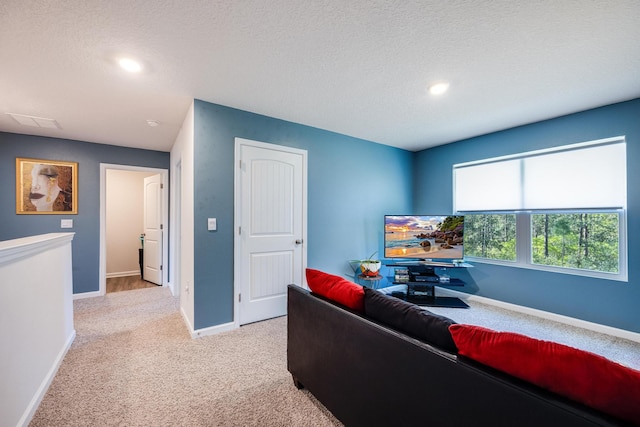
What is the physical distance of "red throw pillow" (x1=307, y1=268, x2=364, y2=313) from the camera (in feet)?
4.61

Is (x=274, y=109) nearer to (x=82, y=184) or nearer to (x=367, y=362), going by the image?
(x=367, y=362)

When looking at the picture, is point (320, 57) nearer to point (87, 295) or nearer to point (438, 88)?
point (438, 88)

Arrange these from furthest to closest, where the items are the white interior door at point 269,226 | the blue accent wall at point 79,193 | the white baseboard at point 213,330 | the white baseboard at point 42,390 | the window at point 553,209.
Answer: the blue accent wall at point 79,193 → the white interior door at point 269,226 → the window at point 553,209 → the white baseboard at point 213,330 → the white baseboard at point 42,390

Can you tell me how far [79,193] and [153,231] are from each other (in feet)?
3.79

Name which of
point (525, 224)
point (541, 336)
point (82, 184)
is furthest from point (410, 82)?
point (82, 184)

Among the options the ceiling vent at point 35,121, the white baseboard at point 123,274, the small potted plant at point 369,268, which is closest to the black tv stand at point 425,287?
the small potted plant at point 369,268

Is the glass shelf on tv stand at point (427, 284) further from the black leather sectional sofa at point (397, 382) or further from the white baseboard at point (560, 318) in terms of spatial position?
the black leather sectional sofa at point (397, 382)

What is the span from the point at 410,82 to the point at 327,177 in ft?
5.25

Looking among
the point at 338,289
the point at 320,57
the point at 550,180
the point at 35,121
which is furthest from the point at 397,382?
the point at 35,121

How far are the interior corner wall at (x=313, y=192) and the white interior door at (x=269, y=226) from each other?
5.0 inches

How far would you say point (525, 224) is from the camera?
3406 millimetres

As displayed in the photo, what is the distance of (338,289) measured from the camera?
1519 millimetres

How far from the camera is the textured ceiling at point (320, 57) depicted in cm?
154

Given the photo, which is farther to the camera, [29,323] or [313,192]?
[313,192]
